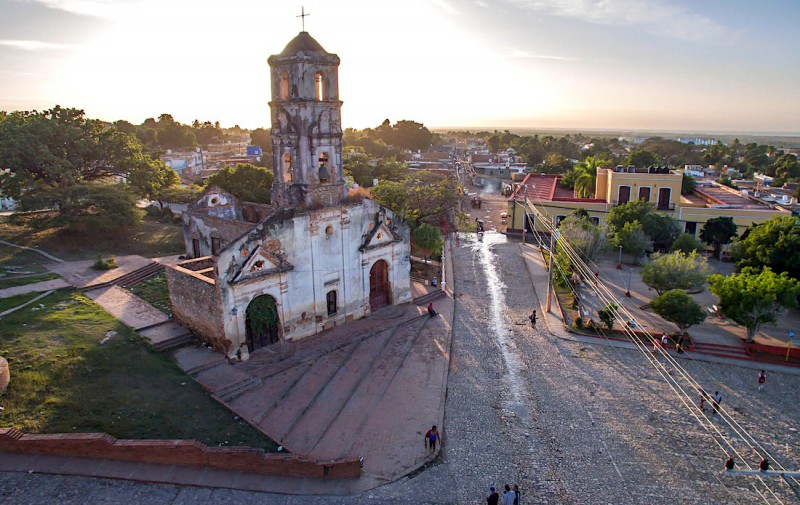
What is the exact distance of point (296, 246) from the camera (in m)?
20.9

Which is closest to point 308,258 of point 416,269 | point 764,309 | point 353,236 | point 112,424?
point 353,236

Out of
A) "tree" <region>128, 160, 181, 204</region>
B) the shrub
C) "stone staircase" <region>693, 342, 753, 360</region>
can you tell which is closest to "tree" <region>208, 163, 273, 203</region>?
"tree" <region>128, 160, 181, 204</region>

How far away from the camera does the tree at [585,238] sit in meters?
30.8

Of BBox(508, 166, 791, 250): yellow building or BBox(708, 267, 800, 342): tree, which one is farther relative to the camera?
BBox(508, 166, 791, 250): yellow building

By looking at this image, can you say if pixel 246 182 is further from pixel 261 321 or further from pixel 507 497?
pixel 507 497

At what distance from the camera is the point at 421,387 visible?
1841cm

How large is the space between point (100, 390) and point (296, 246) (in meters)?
8.53

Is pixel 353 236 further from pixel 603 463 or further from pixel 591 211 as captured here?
pixel 591 211

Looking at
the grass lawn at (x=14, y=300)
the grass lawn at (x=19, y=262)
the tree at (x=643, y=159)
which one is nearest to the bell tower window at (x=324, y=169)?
the grass lawn at (x=14, y=300)

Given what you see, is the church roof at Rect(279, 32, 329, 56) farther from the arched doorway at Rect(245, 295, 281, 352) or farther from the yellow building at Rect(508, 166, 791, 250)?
the yellow building at Rect(508, 166, 791, 250)

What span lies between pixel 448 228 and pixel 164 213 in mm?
23192

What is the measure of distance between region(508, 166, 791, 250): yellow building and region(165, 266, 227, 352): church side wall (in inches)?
951

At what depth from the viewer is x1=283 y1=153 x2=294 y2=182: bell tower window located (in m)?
21.6

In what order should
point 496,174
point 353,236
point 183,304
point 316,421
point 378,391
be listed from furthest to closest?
1. point 496,174
2. point 353,236
3. point 183,304
4. point 378,391
5. point 316,421
